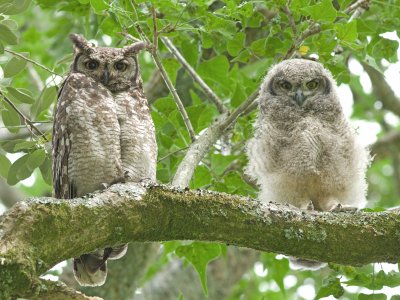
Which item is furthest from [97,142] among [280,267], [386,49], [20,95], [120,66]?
[386,49]

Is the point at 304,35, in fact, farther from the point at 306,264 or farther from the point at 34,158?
the point at 34,158

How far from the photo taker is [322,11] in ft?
11.5

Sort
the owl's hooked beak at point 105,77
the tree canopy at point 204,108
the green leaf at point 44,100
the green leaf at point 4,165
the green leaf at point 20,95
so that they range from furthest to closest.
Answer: the owl's hooked beak at point 105,77, the green leaf at point 44,100, the green leaf at point 4,165, the green leaf at point 20,95, the tree canopy at point 204,108

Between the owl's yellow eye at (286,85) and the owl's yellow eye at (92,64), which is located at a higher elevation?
the owl's yellow eye at (92,64)

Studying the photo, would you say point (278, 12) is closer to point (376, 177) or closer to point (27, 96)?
point (27, 96)

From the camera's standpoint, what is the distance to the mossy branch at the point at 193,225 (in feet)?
7.93

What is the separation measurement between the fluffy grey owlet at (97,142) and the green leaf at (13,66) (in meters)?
0.38

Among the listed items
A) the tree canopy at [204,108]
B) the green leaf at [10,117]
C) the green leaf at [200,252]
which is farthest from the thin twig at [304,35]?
the green leaf at [10,117]

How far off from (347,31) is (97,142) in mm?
1472

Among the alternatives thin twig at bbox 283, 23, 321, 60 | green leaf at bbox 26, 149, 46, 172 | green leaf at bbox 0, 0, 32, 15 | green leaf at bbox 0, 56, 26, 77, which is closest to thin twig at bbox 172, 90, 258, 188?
thin twig at bbox 283, 23, 321, 60

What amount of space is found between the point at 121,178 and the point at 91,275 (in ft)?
1.90

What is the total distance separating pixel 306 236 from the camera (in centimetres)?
296

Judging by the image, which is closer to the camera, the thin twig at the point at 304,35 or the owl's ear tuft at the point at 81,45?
the thin twig at the point at 304,35

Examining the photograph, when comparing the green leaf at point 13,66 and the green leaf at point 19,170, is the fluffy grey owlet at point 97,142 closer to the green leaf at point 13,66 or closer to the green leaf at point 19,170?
the green leaf at point 19,170
